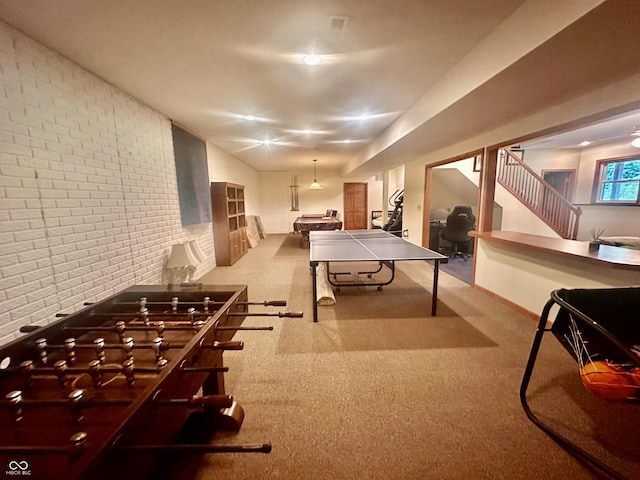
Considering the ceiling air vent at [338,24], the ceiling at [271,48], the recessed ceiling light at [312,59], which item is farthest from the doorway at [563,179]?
the ceiling air vent at [338,24]

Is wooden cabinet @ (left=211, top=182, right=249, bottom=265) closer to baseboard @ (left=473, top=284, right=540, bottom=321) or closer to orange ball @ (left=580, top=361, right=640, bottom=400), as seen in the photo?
baseboard @ (left=473, top=284, right=540, bottom=321)

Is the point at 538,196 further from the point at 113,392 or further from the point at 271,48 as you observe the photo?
the point at 113,392

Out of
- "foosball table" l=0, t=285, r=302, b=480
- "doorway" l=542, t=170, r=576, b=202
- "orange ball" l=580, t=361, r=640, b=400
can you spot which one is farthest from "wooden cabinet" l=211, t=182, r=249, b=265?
"doorway" l=542, t=170, r=576, b=202

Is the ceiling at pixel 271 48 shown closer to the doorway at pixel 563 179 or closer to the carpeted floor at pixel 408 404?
the carpeted floor at pixel 408 404

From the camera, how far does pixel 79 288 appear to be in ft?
7.50

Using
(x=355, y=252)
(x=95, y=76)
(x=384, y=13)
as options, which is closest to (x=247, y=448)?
(x=384, y=13)

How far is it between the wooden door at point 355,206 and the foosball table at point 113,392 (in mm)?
9294

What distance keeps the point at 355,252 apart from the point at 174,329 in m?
2.29

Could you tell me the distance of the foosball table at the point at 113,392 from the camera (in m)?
0.64

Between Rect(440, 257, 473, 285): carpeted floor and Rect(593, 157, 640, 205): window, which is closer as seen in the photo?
Rect(440, 257, 473, 285): carpeted floor

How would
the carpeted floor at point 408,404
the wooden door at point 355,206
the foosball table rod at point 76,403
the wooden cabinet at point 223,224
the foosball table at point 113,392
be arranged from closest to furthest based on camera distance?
the foosball table at point 113,392 < the foosball table rod at point 76,403 < the carpeted floor at point 408,404 < the wooden cabinet at point 223,224 < the wooden door at point 355,206

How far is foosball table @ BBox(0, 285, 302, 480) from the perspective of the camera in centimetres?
64

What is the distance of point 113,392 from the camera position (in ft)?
3.06

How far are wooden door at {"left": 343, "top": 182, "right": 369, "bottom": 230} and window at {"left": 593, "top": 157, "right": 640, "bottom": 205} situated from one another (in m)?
6.68
